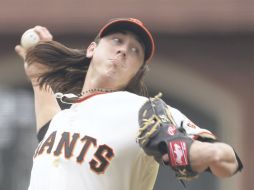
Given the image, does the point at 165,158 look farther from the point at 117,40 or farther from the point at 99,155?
the point at 117,40

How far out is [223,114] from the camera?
5773 millimetres

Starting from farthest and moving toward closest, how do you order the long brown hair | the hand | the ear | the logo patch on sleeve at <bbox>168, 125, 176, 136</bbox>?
the hand, the long brown hair, the ear, the logo patch on sleeve at <bbox>168, 125, 176, 136</bbox>

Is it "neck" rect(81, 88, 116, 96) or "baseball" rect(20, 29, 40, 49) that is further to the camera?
"baseball" rect(20, 29, 40, 49)

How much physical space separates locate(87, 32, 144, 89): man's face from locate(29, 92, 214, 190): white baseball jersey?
0.30 ft

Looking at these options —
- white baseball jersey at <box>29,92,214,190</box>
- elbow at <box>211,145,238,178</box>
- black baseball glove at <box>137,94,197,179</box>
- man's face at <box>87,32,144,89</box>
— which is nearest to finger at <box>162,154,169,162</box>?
black baseball glove at <box>137,94,197,179</box>

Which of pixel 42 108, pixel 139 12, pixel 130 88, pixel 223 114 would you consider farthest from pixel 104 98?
pixel 223 114

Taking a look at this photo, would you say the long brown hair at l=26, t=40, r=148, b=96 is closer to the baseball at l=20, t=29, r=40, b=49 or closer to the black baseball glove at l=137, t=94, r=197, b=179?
the baseball at l=20, t=29, r=40, b=49

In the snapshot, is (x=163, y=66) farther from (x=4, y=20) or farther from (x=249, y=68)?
(x=4, y=20)

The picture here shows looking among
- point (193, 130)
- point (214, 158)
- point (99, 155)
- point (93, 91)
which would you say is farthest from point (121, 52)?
point (214, 158)

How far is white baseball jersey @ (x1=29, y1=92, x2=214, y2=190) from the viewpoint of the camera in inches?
108

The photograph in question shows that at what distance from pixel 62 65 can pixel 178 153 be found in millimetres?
950

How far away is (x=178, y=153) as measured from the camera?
2391mm

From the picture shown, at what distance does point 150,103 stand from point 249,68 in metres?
3.26

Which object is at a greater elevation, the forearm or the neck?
the forearm
